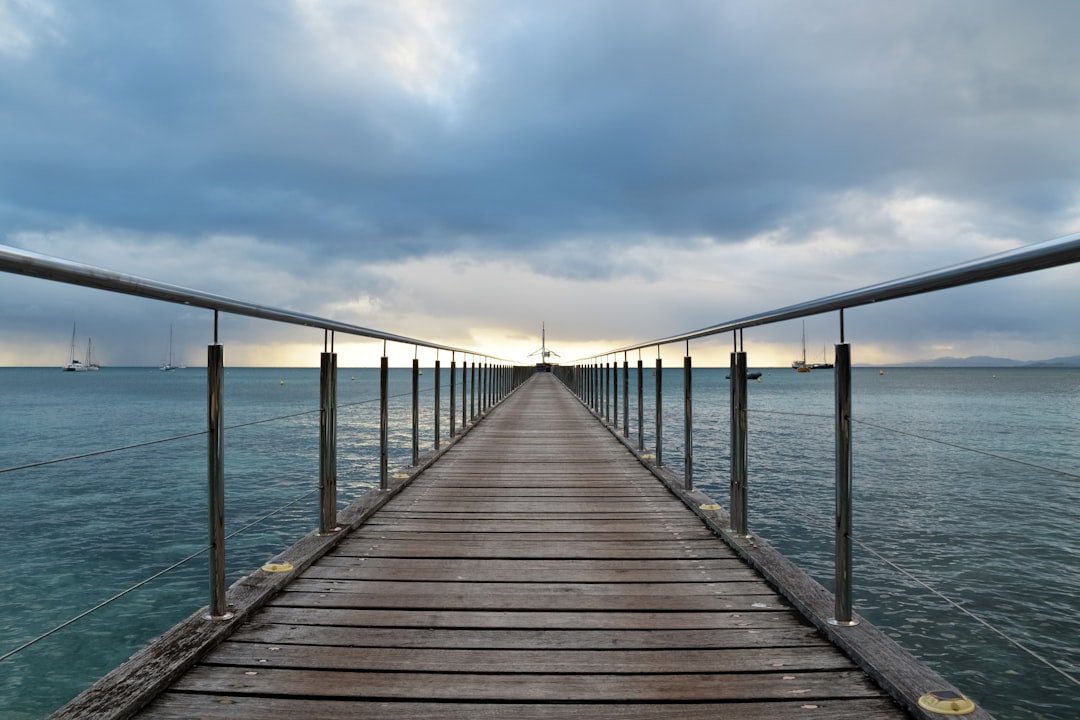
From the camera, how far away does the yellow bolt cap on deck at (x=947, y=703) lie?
1.43 m

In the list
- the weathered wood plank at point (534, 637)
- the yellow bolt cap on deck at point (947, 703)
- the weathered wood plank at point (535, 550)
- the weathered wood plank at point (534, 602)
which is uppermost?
the yellow bolt cap on deck at point (947, 703)

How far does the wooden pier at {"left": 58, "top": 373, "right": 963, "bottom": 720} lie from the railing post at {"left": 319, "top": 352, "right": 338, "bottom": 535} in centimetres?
16

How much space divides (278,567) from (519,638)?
3.39ft

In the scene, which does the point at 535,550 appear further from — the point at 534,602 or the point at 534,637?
the point at 534,637

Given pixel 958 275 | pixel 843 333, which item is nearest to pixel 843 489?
pixel 843 333

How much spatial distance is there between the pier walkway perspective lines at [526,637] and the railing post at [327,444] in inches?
6.1

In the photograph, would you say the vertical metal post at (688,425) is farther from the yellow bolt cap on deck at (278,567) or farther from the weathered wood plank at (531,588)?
the yellow bolt cap on deck at (278,567)

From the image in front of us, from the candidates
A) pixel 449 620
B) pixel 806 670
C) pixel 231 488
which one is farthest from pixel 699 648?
pixel 231 488

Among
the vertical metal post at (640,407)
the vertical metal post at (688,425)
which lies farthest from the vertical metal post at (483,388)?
the vertical metal post at (688,425)

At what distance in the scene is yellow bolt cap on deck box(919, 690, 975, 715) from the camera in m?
1.43

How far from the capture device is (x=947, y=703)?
1455mm

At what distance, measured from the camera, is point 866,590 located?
4.80 metres

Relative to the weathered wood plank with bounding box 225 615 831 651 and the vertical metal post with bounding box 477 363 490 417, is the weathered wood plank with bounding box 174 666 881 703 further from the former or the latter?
the vertical metal post with bounding box 477 363 490 417

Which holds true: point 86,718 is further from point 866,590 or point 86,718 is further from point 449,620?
point 866,590
